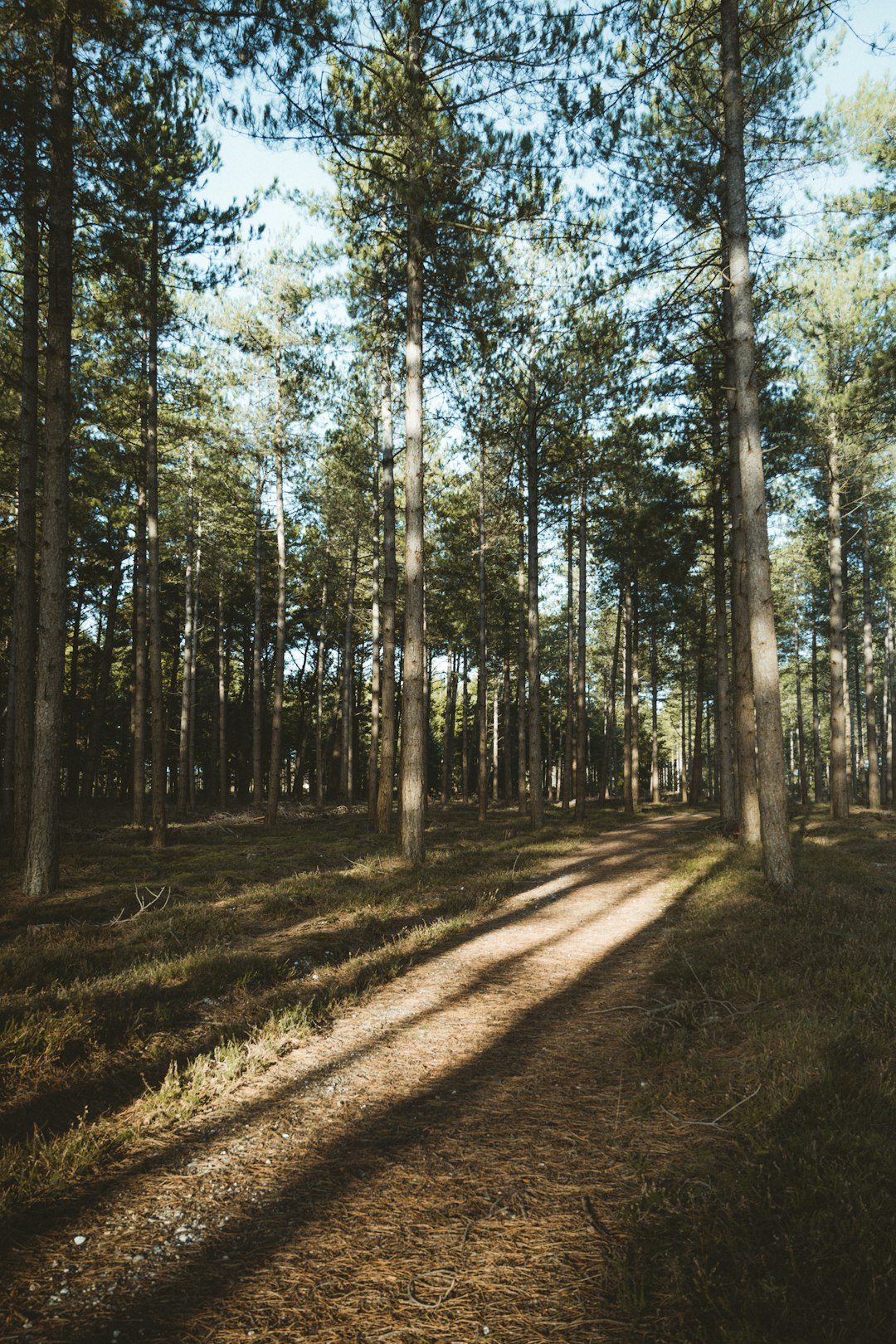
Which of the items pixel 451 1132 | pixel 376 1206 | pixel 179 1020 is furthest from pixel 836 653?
pixel 376 1206

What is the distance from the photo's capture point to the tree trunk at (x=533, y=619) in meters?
19.0

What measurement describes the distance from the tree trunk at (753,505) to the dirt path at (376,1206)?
512 centimetres

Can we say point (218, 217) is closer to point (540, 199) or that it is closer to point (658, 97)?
point (540, 199)

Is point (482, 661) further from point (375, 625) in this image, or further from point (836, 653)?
point (836, 653)

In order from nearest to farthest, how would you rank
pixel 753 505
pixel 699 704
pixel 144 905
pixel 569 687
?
pixel 144 905
pixel 753 505
pixel 699 704
pixel 569 687

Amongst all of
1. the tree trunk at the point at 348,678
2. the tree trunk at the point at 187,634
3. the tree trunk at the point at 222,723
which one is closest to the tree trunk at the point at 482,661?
the tree trunk at the point at 348,678

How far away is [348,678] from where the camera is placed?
28828 millimetres

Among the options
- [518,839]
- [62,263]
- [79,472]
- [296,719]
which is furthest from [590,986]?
[296,719]

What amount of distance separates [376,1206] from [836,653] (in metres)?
23.1

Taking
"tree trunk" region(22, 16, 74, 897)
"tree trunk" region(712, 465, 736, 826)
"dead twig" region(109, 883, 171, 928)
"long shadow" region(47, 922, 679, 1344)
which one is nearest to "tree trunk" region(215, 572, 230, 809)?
"dead twig" region(109, 883, 171, 928)

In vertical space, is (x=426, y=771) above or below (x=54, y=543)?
below

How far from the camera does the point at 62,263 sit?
9.65 metres

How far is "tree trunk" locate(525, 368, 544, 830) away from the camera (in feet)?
62.2

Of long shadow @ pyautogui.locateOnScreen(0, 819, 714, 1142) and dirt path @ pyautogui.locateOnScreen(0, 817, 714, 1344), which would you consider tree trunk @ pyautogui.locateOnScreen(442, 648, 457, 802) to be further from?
dirt path @ pyautogui.locateOnScreen(0, 817, 714, 1344)
